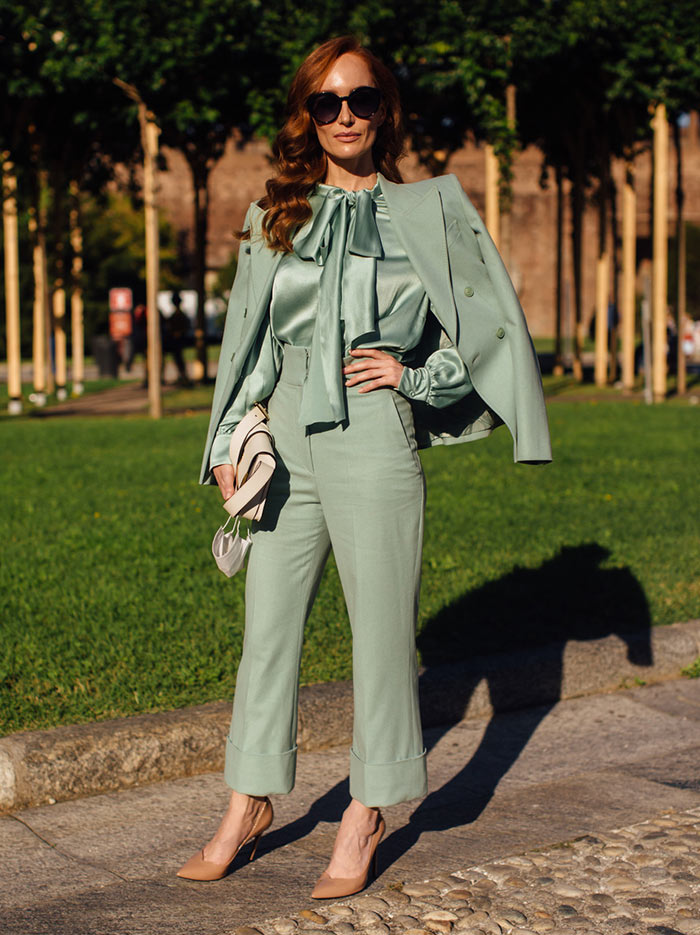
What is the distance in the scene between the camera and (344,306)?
3.06 metres

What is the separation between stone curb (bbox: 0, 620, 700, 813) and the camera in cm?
386

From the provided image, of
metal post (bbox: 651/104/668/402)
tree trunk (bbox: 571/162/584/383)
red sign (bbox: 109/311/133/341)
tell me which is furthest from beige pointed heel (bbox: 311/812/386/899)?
red sign (bbox: 109/311/133/341)

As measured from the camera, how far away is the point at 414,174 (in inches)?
1843

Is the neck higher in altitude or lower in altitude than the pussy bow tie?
higher

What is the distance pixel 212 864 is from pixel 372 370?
53.1 inches

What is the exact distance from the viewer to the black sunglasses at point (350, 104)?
3094 millimetres

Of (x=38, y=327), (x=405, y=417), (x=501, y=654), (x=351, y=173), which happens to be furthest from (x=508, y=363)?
(x=38, y=327)

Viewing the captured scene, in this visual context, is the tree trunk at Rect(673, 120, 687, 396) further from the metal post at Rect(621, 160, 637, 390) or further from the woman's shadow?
the woman's shadow

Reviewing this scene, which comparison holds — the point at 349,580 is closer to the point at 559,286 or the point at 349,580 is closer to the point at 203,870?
the point at 203,870

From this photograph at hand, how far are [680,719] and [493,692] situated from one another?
0.72 metres

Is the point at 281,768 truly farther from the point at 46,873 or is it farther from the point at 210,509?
the point at 210,509

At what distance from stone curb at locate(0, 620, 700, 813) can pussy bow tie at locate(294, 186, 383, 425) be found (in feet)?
4.85

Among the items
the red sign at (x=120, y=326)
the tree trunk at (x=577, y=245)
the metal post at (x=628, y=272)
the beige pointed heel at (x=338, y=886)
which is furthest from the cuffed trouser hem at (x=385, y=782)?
the red sign at (x=120, y=326)

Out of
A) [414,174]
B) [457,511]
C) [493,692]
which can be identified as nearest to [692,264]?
[414,174]
